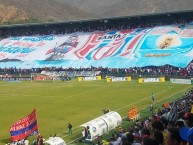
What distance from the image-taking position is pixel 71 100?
4434 cm

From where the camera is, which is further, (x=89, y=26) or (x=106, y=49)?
(x=89, y=26)

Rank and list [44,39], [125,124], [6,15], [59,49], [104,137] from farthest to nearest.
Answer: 1. [6,15]
2. [44,39]
3. [59,49]
4. [125,124]
5. [104,137]

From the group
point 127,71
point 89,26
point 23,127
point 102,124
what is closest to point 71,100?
point 102,124

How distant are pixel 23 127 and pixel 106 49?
2077 inches

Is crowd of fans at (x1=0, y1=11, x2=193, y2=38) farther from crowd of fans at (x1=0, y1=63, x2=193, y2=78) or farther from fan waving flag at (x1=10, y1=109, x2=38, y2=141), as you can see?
fan waving flag at (x1=10, y1=109, x2=38, y2=141)

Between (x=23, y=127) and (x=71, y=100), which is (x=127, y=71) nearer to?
(x=71, y=100)

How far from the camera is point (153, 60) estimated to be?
66250mm

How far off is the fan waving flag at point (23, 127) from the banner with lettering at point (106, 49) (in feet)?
137

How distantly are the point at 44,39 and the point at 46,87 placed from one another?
31.6 meters

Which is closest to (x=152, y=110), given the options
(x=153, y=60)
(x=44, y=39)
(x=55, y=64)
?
(x=153, y=60)

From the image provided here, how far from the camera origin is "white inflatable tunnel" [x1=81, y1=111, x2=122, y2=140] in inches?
980

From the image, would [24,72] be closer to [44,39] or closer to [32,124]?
[44,39]

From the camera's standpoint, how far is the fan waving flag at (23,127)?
77.9 feet

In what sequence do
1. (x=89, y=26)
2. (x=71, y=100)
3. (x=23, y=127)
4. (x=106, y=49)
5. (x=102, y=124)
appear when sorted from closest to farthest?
(x=23, y=127) < (x=102, y=124) < (x=71, y=100) < (x=106, y=49) < (x=89, y=26)
